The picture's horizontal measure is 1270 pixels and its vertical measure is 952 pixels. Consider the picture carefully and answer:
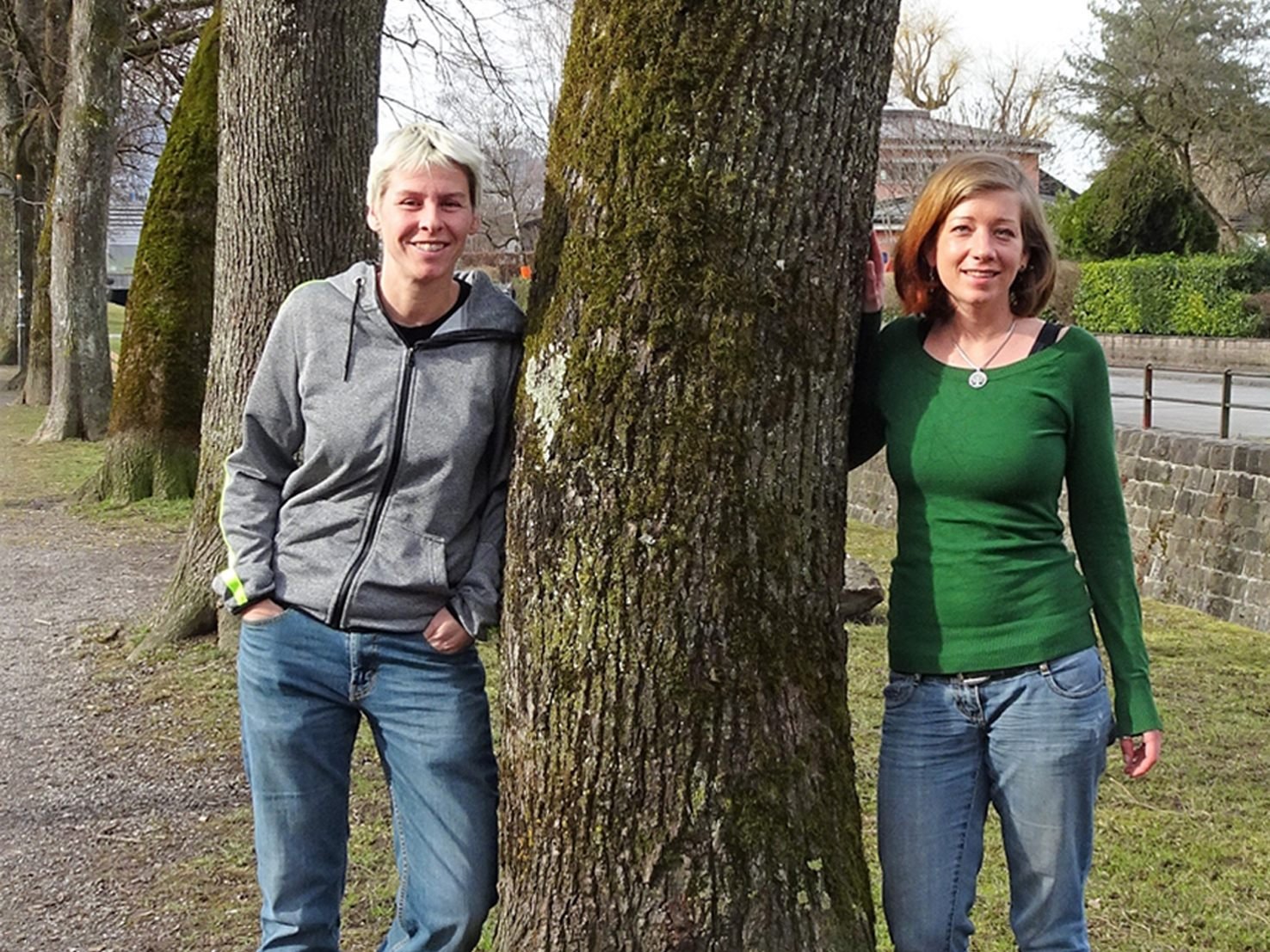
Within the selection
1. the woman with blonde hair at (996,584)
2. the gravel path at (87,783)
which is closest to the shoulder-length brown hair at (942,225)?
the woman with blonde hair at (996,584)

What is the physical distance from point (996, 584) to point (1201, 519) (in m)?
8.80

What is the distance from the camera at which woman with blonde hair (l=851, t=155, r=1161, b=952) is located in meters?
3.11

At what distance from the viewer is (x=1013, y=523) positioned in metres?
3.11

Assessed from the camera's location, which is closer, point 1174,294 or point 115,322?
point 1174,294

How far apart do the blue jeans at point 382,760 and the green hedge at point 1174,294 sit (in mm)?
33673

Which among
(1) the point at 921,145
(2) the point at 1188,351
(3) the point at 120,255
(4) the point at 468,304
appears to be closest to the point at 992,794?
(4) the point at 468,304

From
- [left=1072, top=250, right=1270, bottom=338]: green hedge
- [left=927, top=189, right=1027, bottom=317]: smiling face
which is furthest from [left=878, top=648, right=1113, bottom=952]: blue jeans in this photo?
[left=1072, top=250, right=1270, bottom=338]: green hedge

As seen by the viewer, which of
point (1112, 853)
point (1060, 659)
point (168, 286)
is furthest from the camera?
point (168, 286)

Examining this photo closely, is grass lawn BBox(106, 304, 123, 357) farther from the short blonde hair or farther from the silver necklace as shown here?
the silver necklace

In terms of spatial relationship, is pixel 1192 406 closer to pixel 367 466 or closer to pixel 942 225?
pixel 942 225

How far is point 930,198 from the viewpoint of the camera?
3299mm

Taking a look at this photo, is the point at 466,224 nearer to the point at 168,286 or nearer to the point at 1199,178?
the point at 168,286

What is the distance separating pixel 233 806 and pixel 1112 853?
3105 mm

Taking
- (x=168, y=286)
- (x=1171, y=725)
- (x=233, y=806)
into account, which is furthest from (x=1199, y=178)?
(x=233, y=806)
